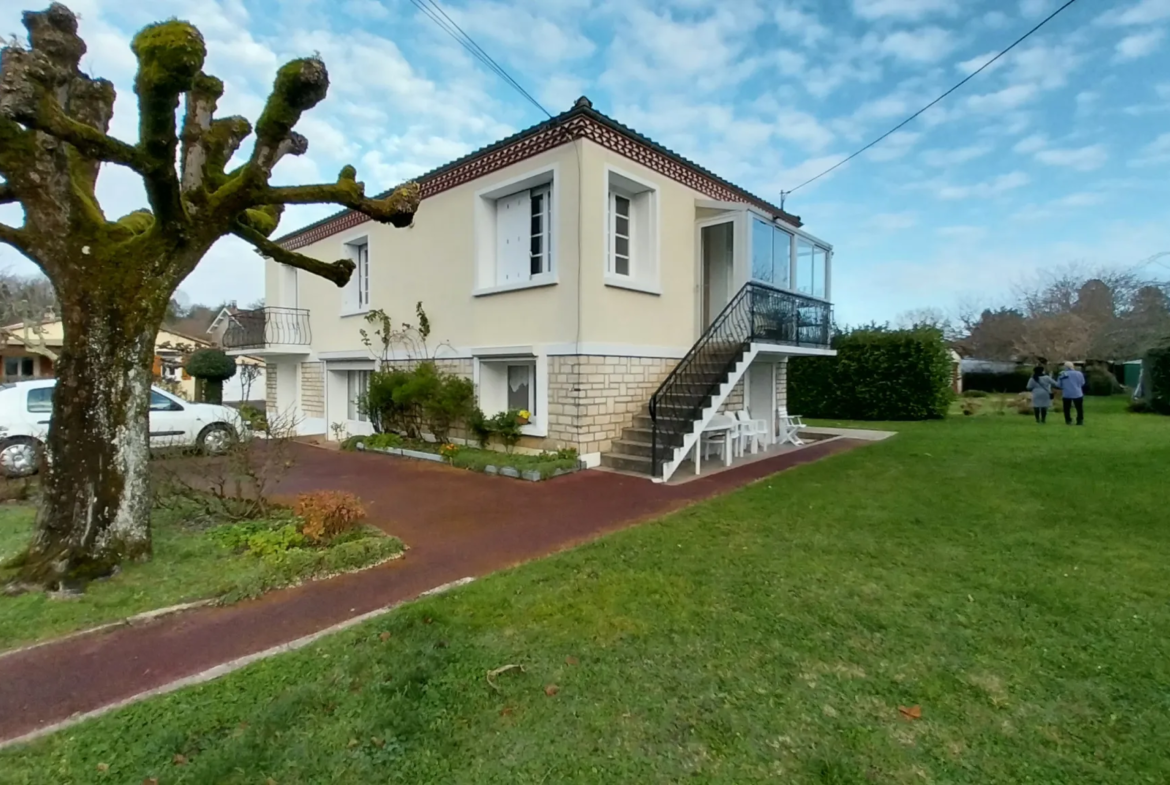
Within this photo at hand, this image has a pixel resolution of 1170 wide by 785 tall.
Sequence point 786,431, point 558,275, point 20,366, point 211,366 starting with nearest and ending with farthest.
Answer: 1. point 558,275
2. point 786,431
3. point 211,366
4. point 20,366

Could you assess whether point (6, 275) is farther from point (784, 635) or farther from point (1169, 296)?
point (1169, 296)

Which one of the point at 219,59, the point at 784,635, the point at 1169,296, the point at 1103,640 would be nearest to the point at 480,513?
the point at 784,635

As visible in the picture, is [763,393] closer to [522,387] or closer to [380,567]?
[522,387]

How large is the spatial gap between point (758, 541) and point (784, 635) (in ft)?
6.37

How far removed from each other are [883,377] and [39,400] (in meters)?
20.3

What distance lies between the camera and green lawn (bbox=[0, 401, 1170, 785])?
88.6 inches

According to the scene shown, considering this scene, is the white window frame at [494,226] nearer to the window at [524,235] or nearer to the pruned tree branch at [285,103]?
the window at [524,235]

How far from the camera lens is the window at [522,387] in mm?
10219

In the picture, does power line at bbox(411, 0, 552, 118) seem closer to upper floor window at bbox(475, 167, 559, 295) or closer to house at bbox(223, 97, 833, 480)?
house at bbox(223, 97, 833, 480)

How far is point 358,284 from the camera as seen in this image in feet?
45.1

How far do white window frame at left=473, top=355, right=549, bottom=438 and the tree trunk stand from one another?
5.85 meters

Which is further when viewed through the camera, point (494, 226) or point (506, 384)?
point (506, 384)

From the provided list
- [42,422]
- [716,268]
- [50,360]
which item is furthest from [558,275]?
[50,360]

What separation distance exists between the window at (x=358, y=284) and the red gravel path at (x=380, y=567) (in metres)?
5.03
